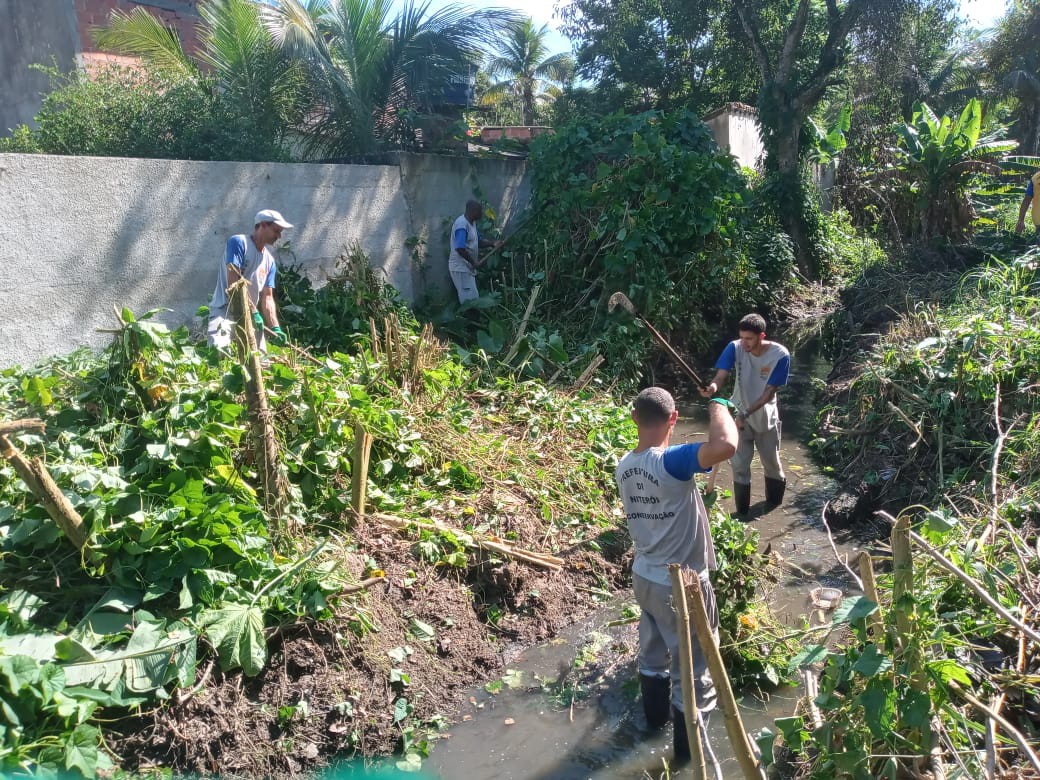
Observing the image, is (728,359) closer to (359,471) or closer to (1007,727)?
(359,471)

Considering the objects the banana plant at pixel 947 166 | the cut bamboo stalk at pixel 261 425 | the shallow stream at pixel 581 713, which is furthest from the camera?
the banana plant at pixel 947 166

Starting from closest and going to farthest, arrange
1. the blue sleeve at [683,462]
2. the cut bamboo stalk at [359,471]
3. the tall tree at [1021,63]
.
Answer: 1. the blue sleeve at [683,462]
2. the cut bamboo stalk at [359,471]
3. the tall tree at [1021,63]

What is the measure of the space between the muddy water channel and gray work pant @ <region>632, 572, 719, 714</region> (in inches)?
13.9

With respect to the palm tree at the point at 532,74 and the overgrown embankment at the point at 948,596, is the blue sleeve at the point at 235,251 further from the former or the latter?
the palm tree at the point at 532,74

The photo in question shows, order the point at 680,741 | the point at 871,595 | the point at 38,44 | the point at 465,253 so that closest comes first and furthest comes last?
the point at 871,595, the point at 680,741, the point at 465,253, the point at 38,44

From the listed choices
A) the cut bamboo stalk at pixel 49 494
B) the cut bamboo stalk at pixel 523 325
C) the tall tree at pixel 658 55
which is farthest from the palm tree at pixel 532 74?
the cut bamboo stalk at pixel 49 494

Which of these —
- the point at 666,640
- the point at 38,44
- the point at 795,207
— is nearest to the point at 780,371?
the point at 666,640

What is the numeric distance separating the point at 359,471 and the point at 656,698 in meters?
2.15

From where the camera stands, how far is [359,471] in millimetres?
4965

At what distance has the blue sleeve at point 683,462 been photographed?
3609 millimetres

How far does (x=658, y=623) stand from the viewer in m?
3.91

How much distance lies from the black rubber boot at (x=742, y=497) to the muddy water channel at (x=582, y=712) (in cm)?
96

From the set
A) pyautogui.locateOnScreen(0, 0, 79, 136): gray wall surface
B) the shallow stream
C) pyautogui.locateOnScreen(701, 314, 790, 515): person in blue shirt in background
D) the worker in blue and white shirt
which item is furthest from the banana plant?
pyautogui.locateOnScreen(0, 0, 79, 136): gray wall surface

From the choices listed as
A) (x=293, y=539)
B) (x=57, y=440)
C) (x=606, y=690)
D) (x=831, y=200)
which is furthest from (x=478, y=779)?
(x=831, y=200)
